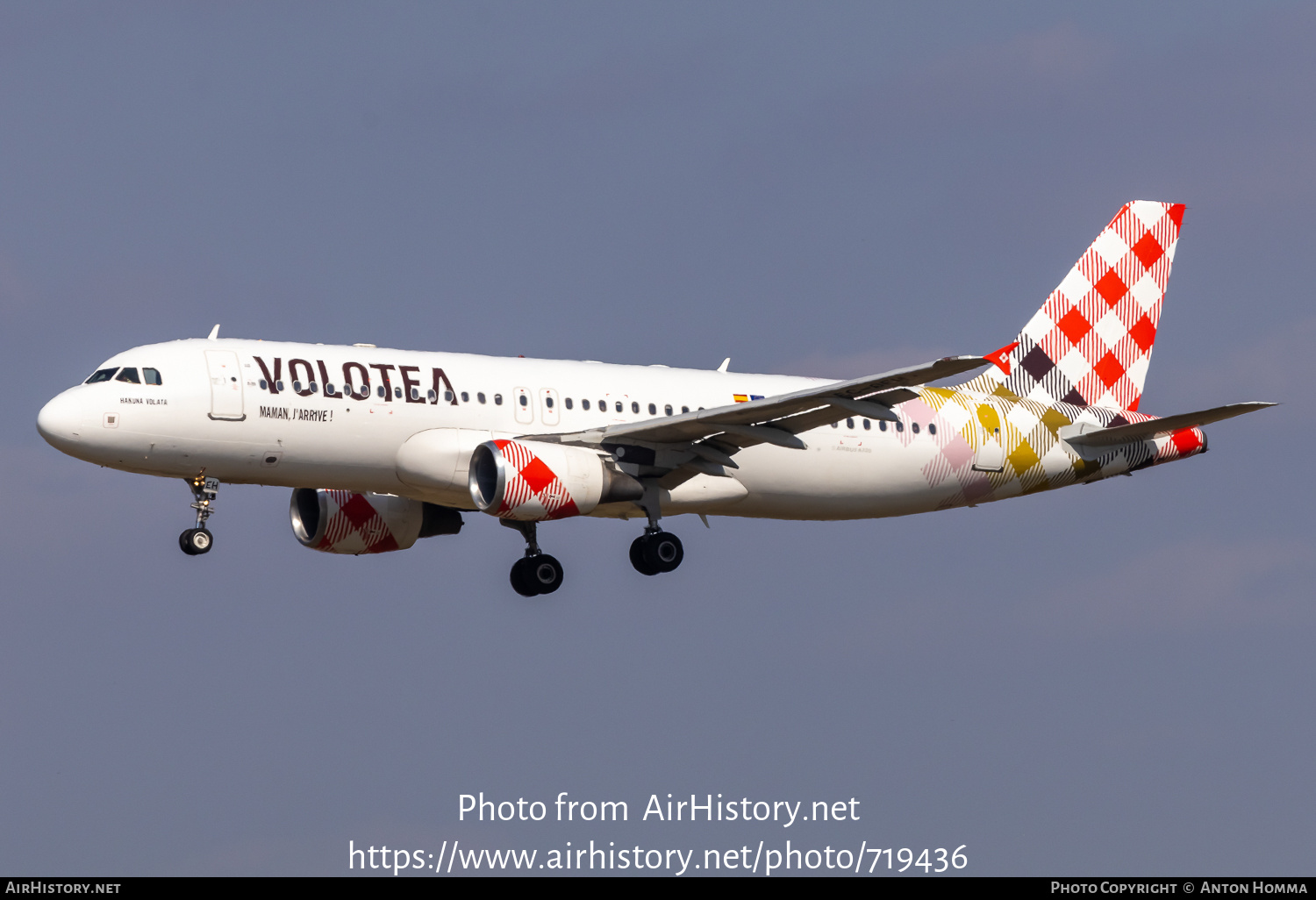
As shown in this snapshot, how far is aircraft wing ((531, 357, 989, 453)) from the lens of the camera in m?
38.5

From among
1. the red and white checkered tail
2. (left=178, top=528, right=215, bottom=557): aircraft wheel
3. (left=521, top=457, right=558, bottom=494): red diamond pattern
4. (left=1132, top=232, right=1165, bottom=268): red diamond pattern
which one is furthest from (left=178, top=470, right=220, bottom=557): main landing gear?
(left=1132, top=232, right=1165, bottom=268): red diamond pattern

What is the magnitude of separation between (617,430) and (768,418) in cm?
316

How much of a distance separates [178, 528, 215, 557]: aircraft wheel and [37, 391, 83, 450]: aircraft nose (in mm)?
2947

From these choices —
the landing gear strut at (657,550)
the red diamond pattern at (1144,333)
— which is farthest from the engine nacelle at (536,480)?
the red diamond pattern at (1144,333)

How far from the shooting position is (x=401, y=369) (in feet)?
134

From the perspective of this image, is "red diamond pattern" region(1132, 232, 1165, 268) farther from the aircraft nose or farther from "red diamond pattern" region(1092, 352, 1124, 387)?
the aircraft nose

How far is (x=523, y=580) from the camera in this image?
4509cm

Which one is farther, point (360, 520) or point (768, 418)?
point (360, 520)

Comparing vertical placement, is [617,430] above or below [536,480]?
above

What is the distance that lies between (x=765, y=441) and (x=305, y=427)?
9348mm

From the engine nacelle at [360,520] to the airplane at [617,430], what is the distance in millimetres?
45

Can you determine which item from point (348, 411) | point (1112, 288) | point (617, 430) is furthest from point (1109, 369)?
point (348, 411)

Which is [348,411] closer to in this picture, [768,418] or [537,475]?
[537,475]

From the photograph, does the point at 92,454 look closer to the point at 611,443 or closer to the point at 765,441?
the point at 611,443
